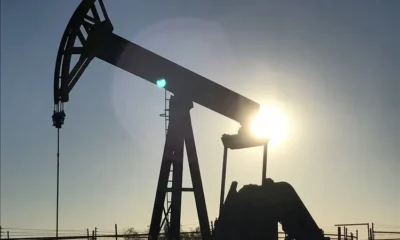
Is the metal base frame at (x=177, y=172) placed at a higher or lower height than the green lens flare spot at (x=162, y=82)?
lower

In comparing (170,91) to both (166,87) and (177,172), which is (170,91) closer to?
(166,87)

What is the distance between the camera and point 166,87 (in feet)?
47.4

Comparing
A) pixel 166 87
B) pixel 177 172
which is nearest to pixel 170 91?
pixel 166 87

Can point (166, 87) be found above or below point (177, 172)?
above

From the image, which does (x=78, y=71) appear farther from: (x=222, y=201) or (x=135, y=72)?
(x=222, y=201)

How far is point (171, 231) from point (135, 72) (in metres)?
3.99

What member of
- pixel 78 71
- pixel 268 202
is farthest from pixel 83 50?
pixel 268 202

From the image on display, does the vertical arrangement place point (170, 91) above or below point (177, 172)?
above

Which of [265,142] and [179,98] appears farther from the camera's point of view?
[179,98]

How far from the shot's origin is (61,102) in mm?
13805

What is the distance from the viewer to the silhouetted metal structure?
13.9 metres

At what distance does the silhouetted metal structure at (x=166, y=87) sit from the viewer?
547 inches

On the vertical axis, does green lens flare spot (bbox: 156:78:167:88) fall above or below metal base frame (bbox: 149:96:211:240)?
above

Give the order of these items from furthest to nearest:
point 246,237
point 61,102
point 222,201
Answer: point 61,102 → point 222,201 → point 246,237
